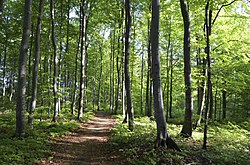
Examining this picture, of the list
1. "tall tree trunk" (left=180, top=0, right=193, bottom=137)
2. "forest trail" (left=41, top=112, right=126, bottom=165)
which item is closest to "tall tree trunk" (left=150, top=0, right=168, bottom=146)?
"forest trail" (left=41, top=112, right=126, bottom=165)

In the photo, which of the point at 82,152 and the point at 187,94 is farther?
the point at 187,94

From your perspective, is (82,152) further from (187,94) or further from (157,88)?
(187,94)

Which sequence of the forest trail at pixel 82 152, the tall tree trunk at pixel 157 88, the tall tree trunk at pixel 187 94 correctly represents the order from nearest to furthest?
1. the forest trail at pixel 82 152
2. the tall tree trunk at pixel 157 88
3. the tall tree trunk at pixel 187 94

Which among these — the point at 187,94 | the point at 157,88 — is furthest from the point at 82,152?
the point at 187,94

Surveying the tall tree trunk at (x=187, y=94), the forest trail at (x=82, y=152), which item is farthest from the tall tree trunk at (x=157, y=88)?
the tall tree trunk at (x=187, y=94)

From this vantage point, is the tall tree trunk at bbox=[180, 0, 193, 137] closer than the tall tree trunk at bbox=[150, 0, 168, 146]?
No

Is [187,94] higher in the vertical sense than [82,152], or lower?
higher

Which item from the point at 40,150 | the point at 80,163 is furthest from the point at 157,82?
the point at 40,150

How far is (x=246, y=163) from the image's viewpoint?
7.18m

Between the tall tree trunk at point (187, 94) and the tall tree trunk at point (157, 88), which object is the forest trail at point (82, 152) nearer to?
the tall tree trunk at point (157, 88)

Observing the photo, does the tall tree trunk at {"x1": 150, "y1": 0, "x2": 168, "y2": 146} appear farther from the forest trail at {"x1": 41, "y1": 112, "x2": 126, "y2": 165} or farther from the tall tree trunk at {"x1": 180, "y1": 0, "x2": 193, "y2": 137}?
the tall tree trunk at {"x1": 180, "y1": 0, "x2": 193, "y2": 137}

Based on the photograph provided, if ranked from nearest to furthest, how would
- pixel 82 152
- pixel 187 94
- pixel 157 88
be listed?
pixel 157 88 → pixel 82 152 → pixel 187 94

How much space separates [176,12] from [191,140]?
35.9 feet

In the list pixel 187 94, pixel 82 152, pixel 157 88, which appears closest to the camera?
pixel 157 88
